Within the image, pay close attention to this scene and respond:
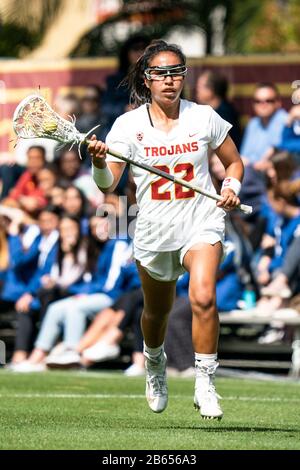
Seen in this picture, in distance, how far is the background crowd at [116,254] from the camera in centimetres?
1505

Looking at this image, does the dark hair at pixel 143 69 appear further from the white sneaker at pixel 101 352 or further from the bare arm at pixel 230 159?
the white sneaker at pixel 101 352

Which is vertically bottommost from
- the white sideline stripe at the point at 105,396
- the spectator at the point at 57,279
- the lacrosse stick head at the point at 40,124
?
the spectator at the point at 57,279

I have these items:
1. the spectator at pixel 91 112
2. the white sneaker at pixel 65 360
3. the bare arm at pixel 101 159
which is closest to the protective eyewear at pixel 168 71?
the bare arm at pixel 101 159

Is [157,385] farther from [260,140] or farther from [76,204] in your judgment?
[260,140]

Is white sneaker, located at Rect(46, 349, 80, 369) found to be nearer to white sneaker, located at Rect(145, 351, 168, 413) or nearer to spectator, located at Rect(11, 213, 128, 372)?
spectator, located at Rect(11, 213, 128, 372)

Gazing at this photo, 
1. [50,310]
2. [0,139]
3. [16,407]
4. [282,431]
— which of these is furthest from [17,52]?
[282,431]

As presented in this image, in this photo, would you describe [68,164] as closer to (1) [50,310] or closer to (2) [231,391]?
(1) [50,310]

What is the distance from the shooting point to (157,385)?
9.40 m

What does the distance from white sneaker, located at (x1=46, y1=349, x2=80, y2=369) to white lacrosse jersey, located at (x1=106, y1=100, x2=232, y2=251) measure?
244 inches

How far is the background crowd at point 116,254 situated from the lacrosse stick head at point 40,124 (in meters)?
6.13

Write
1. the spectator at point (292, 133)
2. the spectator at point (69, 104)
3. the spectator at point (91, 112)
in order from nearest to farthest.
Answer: the spectator at point (292, 133)
the spectator at point (91, 112)
the spectator at point (69, 104)

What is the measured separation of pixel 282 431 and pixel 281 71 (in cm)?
922

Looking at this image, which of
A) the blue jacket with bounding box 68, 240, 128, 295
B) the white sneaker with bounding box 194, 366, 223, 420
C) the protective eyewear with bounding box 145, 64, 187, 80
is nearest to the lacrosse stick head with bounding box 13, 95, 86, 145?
the protective eyewear with bounding box 145, 64, 187, 80

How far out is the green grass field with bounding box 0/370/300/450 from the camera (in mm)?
7719
